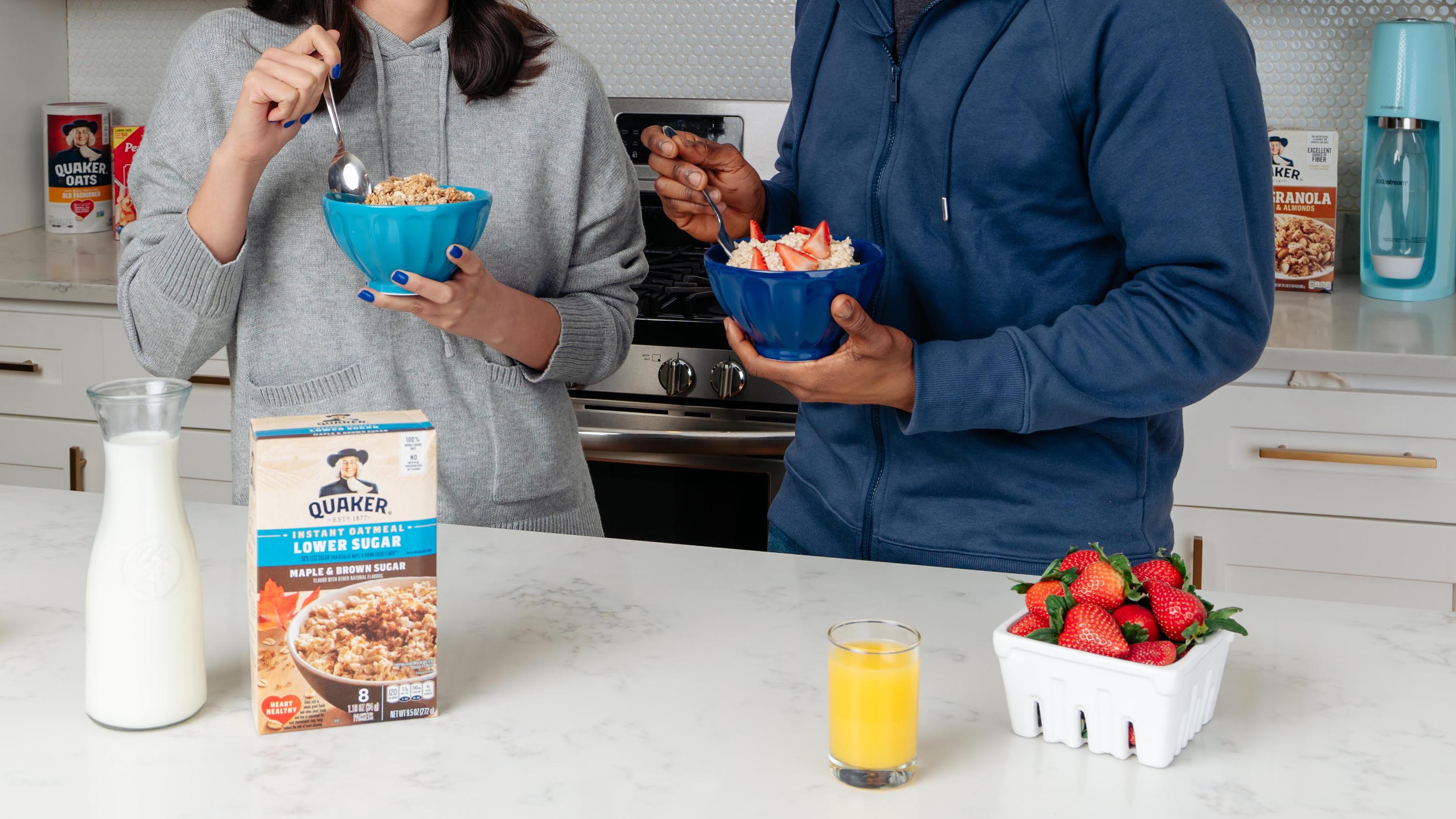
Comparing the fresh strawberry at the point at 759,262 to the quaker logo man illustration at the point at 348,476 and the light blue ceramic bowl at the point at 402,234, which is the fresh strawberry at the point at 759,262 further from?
the quaker logo man illustration at the point at 348,476

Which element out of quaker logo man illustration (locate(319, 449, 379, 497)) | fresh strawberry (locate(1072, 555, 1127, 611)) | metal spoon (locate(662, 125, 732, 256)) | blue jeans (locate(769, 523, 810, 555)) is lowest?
blue jeans (locate(769, 523, 810, 555))

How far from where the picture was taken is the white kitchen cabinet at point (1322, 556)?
194cm

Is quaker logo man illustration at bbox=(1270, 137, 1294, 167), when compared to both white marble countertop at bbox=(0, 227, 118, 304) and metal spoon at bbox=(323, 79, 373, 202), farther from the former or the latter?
white marble countertop at bbox=(0, 227, 118, 304)

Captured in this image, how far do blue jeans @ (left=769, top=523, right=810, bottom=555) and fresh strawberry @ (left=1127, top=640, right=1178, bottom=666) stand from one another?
52 cm

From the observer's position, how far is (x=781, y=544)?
1.30 m

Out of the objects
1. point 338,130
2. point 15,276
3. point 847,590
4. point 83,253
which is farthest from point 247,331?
point 83,253

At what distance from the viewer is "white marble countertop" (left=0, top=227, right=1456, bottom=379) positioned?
189 centimetres

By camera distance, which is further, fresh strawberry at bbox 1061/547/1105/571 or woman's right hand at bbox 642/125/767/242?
woman's right hand at bbox 642/125/767/242

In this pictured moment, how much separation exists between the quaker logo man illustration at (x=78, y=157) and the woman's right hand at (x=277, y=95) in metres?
1.80

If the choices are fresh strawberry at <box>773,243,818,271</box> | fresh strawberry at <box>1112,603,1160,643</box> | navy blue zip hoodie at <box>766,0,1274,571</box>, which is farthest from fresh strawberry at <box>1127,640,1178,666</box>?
fresh strawberry at <box>773,243,818,271</box>

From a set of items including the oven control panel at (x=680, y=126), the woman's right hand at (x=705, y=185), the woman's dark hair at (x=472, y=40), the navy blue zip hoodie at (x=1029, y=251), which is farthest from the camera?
the oven control panel at (x=680, y=126)

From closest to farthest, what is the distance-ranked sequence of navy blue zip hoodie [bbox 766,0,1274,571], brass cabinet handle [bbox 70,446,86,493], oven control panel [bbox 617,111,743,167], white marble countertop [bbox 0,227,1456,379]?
navy blue zip hoodie [bbox 766,0,1274,571] < white marble countertop [bbox 0,227,1456,379] < brass cabinet handle [bbox 70,446,86,493] < oven control panel [bbox 617,111,743,167]

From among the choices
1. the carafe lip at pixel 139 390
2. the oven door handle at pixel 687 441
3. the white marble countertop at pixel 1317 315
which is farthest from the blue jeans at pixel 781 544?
the white marble countertop at pixel 1317 315

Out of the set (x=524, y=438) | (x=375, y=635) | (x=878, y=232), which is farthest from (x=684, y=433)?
(x=375, y=635)
